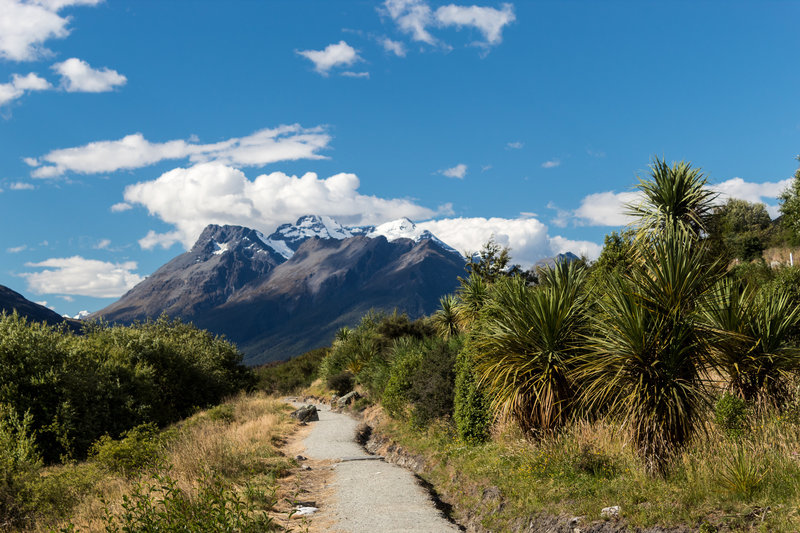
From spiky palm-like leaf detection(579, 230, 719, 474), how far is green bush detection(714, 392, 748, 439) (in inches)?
30.1

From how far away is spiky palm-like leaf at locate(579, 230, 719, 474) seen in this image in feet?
26.1

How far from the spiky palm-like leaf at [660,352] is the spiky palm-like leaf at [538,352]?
2.25 m

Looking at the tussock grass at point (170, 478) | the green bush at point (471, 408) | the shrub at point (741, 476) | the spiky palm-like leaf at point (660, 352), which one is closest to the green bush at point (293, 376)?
the tussock grass at point (170, 478)

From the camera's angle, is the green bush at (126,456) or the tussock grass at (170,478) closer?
the tussock grass at (170,478)

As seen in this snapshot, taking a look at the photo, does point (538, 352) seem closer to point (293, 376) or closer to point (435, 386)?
point (435, 386)

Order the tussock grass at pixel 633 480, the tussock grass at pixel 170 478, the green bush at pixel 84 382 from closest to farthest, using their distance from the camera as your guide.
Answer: the tussock grass at pixel 633 480 < the tussock grass at pixel 170 478 < the green bush at pixel 84 382

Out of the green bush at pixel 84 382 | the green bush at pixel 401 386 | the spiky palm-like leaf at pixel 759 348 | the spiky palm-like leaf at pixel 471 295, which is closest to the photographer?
the spiky palm-like leaf at pixel 759 348

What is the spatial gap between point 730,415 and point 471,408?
623cm

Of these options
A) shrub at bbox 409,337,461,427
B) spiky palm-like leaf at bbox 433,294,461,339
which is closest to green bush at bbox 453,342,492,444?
shrub at bbox 409,337,461,427

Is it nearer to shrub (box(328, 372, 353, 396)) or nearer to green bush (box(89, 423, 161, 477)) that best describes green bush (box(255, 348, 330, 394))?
shrub (box(328, 372, 353, 396))

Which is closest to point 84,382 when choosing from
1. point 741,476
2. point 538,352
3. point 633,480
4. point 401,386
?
point 401,386

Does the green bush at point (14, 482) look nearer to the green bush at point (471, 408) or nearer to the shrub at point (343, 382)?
the green bush at point (471, 408)

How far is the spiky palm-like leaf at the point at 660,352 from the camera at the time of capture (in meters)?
7.96

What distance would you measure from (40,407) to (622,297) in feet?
64.2
